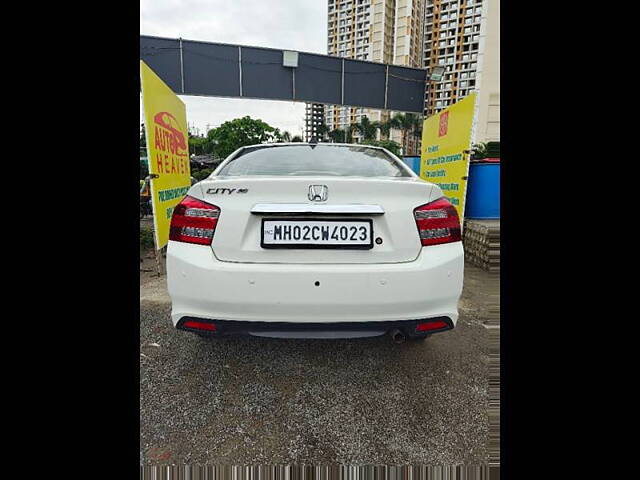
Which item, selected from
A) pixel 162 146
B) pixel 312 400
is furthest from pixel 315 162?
pixel 162 146

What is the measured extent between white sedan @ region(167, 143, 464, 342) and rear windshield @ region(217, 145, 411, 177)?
44 cm

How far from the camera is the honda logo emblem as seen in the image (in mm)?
1630

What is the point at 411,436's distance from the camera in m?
1.57

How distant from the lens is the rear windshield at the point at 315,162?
2.12 meters

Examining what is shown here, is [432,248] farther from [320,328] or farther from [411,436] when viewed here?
[411,436]

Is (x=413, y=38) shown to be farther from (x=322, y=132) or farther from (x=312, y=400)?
(x=312, y=400)

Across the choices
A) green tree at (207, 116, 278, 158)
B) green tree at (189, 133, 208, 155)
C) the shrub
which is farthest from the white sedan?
green tree at (189, 133, 208, 155)

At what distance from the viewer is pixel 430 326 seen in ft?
5.45

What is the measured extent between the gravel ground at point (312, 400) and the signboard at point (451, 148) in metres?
2.87

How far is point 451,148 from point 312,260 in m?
4.37

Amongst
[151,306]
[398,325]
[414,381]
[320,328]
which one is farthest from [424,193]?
[151,306]

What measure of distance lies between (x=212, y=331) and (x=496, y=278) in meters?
3.51

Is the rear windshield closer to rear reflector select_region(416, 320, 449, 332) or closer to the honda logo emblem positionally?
the honda logo emblem

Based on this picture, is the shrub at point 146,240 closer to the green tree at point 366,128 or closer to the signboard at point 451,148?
the signboard at point 451,148
